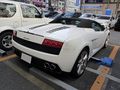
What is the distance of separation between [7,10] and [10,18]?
269 mm

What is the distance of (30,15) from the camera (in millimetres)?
5617

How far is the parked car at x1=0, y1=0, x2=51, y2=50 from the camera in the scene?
466 centimetres

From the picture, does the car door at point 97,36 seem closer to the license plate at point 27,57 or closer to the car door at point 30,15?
the license plate at point 27,57

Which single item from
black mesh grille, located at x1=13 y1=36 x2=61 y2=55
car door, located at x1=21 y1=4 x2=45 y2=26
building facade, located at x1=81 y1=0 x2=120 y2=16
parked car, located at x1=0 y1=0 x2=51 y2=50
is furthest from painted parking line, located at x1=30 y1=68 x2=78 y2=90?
building facade, located at x1=81 y1=0 x2=120 y2=16

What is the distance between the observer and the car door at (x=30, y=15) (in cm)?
534

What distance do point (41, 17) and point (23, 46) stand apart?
309cm

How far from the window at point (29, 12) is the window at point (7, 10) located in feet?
1.23

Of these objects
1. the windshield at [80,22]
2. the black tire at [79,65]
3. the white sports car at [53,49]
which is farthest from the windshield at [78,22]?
the black tire at [79,65]

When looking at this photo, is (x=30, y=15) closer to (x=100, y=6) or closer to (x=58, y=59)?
(x=58, y=59)

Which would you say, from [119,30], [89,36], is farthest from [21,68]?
[119,30]

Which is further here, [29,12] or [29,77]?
[29,12]

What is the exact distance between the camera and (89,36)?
145 inches

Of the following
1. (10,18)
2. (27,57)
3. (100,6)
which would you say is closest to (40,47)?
(27,57)

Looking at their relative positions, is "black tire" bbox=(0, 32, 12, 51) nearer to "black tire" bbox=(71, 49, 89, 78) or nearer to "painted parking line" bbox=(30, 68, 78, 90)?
"painted parking line" bbox=(30, 68, 78, 90)
